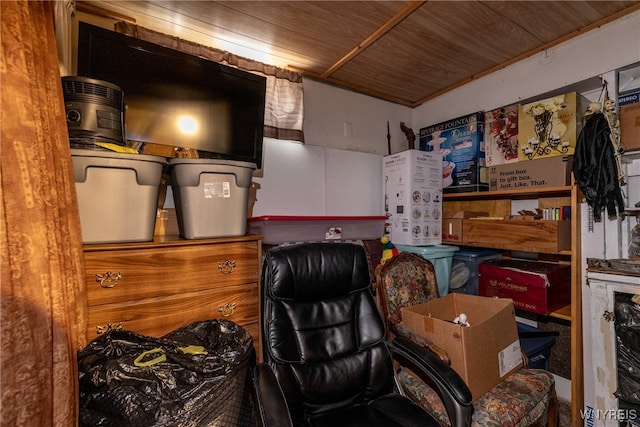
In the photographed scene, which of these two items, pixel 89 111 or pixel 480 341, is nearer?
pixel 89 111

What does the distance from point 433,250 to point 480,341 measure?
97cm

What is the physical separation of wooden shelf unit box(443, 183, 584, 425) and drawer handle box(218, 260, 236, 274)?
1.79 meters

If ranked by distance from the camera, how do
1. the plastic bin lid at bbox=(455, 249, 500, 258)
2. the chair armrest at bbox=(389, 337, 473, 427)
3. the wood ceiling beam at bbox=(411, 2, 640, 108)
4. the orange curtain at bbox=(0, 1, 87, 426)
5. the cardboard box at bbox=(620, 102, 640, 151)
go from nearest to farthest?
the orange curtain at bbox=(0, 1, 87, 426) → the chair armrest at bbox=(389, 337, 473, 427) → the cardboard box at bbox=(620, 102, 640, 151) → the wood ceiling beam at bbox=(411, 2, 640, 108) → the plastic bin lid at bbox=(455, 249, 500, 258)

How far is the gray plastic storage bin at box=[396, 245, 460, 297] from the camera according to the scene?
7.27ft

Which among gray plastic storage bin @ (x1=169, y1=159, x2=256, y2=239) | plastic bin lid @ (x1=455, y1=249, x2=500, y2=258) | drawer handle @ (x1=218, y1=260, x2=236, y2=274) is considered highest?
gray plastic storage bin @ (x1=169, y1=159, x2=256, y2=239)

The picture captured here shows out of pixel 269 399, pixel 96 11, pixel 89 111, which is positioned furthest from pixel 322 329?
pixel 96 11

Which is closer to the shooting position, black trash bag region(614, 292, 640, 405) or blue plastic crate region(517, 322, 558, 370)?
black trash bag region(614, 292, 640, 405)

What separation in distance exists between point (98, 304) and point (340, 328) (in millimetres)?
1012

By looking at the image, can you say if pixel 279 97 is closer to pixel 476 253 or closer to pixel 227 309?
pixel 227 309

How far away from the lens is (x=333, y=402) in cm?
129

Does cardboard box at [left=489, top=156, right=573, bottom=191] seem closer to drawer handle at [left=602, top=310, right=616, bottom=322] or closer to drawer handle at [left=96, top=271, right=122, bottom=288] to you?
drawer handle at [left=602, top=310, right=616, bottom=322]

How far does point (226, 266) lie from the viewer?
1385 mm

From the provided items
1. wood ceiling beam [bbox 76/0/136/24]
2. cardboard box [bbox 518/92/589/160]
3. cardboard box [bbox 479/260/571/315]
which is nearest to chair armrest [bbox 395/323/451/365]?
cardboard box [bbox 479/260/571/315]

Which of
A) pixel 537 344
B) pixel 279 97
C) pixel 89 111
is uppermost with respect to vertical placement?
pixel 279 97
